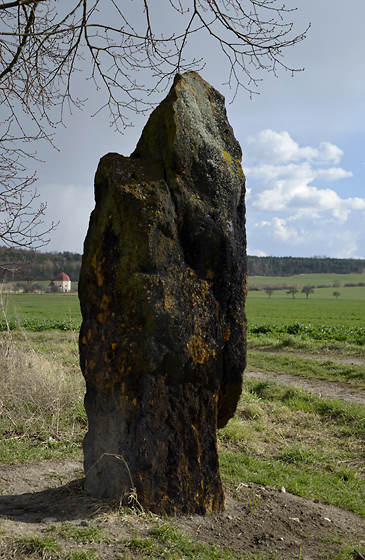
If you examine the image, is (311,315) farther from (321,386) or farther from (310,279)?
(310,279)

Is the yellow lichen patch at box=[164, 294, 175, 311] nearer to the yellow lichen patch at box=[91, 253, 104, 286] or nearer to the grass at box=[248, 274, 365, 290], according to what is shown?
the yellow lichen patch at box=[91, 253, 104, 286]

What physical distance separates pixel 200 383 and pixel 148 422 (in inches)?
22.4

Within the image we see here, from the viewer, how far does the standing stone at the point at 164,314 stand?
401 cm

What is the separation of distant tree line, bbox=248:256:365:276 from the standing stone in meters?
104

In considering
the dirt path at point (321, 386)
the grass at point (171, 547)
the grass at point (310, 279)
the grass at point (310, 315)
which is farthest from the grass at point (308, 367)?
the grass at point (310, 279)

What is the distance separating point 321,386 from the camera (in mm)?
11211

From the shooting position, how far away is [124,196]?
409 centimetres

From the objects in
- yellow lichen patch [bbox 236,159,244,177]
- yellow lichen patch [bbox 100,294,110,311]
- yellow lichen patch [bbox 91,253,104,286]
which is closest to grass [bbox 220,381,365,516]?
yellow lichen patch [bbox 100,294,110,311]

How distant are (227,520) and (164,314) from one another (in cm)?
179

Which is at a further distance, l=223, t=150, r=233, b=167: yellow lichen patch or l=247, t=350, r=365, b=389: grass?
l=247, t=350, r=365, b=389: grass

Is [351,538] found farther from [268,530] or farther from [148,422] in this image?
[148,422]

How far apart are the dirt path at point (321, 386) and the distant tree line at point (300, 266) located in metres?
Result: 95.8

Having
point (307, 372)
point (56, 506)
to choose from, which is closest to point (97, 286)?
point (56, 506)

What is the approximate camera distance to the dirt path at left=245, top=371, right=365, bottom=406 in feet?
33.1
